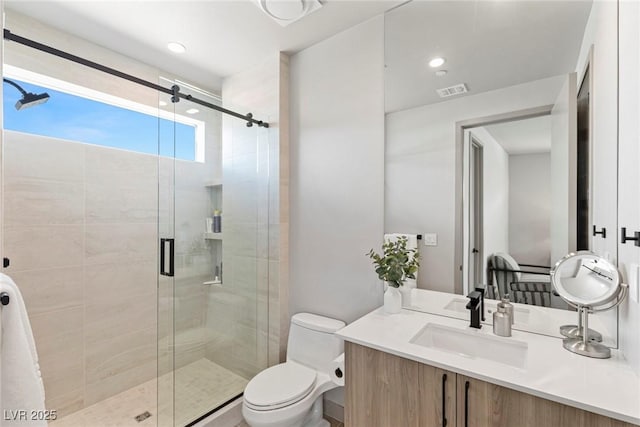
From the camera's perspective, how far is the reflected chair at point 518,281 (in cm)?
145

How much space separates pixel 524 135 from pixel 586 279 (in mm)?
707

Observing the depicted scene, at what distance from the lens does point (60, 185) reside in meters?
2.03

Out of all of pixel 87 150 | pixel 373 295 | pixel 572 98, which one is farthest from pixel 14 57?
pixel 572 98

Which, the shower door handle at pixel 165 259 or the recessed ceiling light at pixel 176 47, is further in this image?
the recessed ceiling light at pixel 176 47

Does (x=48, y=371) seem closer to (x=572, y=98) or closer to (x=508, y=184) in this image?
(x=508, y=184)

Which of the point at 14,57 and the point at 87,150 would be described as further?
the point at 87,150

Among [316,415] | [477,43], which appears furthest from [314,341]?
[477,43]

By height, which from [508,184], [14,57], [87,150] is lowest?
[508,184]

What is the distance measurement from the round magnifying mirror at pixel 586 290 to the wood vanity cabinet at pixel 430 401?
37cm

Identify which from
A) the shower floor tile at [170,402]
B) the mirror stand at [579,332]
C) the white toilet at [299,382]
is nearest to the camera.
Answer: the mirror stand at [579,332]

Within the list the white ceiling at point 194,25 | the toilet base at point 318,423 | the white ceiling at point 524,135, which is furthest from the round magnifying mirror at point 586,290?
the white ceiling at point 194,25

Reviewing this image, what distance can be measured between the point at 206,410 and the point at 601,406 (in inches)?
78.5

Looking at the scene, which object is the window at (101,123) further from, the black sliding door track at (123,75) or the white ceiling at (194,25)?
the white ceiling at (194,25)

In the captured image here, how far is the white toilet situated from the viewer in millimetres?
1614
